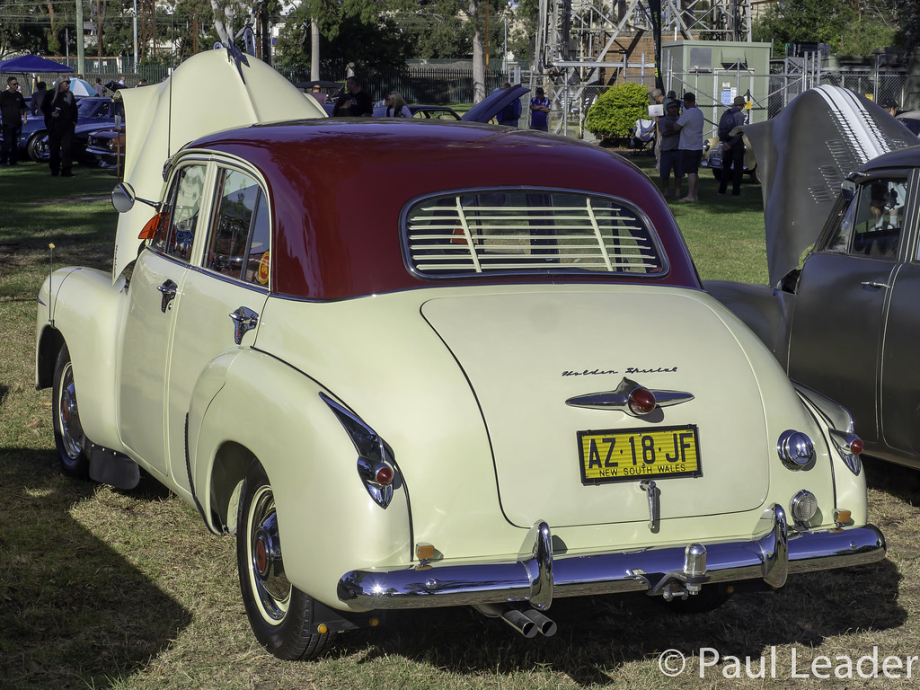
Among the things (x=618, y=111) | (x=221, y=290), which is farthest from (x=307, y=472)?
(x=618, y=111)

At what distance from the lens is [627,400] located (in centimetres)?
366

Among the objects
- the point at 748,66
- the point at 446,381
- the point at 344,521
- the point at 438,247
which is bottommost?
the point at 344,521

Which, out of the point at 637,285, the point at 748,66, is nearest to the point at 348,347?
the point at 637,285

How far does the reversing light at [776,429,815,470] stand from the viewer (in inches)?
151

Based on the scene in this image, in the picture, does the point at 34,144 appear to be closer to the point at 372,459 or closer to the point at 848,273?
the point at 848,273

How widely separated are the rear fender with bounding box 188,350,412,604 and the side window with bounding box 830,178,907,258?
3.48m

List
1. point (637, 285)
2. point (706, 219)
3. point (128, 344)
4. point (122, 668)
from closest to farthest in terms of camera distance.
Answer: point (122, 668) → point (637, 285) → point (128, 344) → point (706, 219)

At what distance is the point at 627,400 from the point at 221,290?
1.71m

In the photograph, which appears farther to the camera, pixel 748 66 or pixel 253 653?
pixel 748 66

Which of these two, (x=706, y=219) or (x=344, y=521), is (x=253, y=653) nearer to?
(x=344, y=521)

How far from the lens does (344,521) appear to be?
3455 mm

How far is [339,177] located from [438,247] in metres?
0.45

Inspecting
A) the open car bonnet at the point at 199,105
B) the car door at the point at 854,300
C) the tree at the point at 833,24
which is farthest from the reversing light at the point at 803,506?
the tree at the point at 833,24

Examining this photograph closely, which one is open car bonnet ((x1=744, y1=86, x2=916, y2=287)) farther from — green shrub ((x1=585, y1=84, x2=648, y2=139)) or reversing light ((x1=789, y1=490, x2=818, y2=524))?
green shrub ((x1=585, y1=84, x2=648, y2=139))
